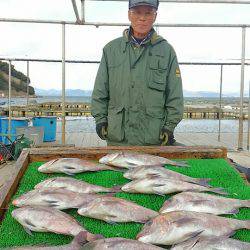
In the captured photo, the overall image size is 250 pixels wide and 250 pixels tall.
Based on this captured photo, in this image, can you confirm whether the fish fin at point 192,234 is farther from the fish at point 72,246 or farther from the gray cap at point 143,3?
the gray cap at point 143,3

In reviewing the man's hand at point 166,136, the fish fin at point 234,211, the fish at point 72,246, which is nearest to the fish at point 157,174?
the fish fin at point 234,211

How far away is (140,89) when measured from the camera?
476cm

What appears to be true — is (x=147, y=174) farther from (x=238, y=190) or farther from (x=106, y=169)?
(x=238, y=190)

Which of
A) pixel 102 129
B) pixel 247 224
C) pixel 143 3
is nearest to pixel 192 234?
pixel 247 224

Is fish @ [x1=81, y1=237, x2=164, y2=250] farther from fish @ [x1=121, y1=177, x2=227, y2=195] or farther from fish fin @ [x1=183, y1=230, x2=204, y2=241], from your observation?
fish @ [x1=121, y1=177, x2=227, y2=195]

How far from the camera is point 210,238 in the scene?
2.25 metres

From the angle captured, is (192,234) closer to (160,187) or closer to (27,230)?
(160,187)

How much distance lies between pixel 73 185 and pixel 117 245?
106cm

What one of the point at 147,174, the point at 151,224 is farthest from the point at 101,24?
the point at 151,224

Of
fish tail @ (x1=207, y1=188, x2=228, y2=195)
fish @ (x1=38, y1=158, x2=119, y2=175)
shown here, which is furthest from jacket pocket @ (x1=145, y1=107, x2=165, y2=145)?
fish tail @ (x1=207, y1=188, x2=228, y2=195)

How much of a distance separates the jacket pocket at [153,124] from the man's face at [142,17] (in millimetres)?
906

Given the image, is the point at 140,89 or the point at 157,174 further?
the point at 140,89

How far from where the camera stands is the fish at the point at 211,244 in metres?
2.17

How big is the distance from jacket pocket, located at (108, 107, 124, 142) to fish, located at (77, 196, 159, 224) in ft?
6.83
